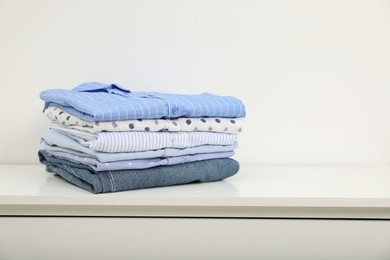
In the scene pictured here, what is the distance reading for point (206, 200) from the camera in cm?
85

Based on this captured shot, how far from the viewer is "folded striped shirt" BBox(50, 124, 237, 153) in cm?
89

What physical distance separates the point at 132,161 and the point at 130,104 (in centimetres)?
11

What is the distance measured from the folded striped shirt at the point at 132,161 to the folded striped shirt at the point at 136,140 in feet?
0.08

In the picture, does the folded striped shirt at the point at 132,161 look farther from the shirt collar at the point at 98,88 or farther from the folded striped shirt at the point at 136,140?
the shirt collar at the point at 98,88

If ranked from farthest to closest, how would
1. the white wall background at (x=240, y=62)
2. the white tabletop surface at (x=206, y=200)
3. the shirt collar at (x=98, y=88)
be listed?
1. the white wall background at (x=240, y=62)
2. the shirt collar at (x=98, y=88)
3. the white tabletop surface at (x=206, y=200)

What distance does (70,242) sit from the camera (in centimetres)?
89

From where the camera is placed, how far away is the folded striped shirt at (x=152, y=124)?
901 millimetres

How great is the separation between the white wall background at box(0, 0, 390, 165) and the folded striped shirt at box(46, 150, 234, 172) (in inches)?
11.9

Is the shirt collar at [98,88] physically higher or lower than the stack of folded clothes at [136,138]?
higher

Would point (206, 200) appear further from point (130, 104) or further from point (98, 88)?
point (98, 88)

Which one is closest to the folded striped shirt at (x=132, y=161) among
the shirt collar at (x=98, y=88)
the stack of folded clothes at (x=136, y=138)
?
the stack of folded clothes at (x=136, y=138)

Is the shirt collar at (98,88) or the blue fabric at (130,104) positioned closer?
the blue fabric at (130,104)

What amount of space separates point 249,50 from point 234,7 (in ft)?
0.40

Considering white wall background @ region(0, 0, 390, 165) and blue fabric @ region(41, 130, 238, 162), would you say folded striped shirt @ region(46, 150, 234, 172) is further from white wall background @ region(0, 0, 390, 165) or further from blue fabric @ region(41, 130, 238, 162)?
white wall background @ region(0, 0, 390, 165)
